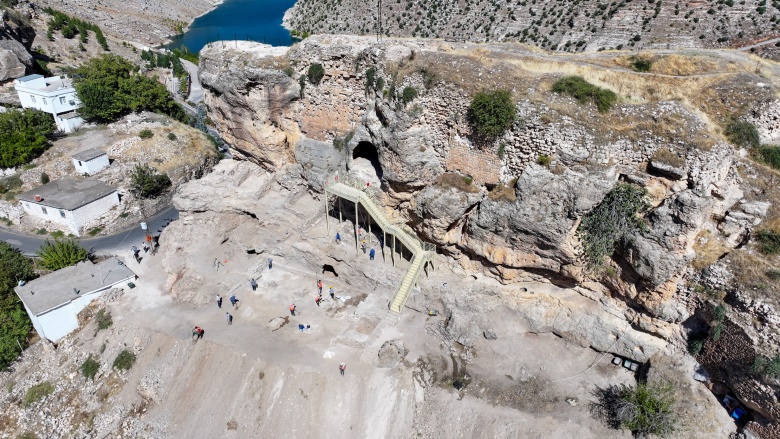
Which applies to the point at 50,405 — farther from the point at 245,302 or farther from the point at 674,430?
the point at 674,430

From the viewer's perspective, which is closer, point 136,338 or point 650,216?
point 650,216

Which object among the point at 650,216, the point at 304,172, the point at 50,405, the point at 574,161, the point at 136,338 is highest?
the point at 574,161

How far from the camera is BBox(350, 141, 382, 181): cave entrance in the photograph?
28766 millimetres

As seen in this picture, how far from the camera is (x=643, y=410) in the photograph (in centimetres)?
1945

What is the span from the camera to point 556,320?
23.9m

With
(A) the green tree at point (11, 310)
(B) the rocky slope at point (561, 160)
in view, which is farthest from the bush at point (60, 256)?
(B) the rocky slope at point (561, 160)

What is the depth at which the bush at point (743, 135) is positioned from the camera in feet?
69.1

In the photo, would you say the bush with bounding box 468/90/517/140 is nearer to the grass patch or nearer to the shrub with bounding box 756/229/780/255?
the grass patch

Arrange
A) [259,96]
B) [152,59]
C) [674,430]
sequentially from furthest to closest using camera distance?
1. [152,59]
2. [259,96]
3. [674,430]

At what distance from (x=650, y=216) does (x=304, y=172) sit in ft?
68.4

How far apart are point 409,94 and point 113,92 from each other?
1434 inches

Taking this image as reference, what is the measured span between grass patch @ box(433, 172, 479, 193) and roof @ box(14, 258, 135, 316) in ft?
66.0

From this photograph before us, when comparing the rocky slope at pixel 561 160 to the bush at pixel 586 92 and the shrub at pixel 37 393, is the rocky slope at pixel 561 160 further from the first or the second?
the shrub at pixel 37 393

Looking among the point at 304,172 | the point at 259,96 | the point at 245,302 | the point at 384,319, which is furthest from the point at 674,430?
the point at 259,96
